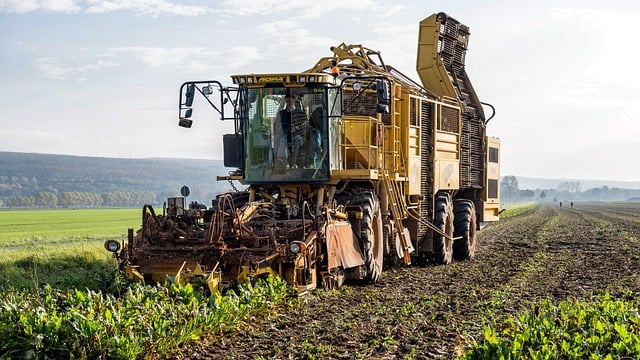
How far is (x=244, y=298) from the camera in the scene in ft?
30.2

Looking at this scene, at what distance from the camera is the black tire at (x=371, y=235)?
12156mm

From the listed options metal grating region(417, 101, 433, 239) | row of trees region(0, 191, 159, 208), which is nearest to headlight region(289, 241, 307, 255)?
metal grating region(417, 101, 433, 239)

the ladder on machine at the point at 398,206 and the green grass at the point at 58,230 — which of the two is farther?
the green grass at the point at 58,230

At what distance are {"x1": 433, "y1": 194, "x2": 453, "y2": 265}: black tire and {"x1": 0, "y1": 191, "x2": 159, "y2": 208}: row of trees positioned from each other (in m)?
104

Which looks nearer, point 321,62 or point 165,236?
point 165,236

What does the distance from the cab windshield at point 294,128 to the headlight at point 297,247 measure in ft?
7.85

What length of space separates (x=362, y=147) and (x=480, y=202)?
681 centimetres

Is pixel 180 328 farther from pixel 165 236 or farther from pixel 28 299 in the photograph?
pixel 165 236

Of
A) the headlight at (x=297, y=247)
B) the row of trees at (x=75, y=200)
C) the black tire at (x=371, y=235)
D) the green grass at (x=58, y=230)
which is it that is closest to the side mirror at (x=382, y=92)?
the black tire at (x=371, y=235)

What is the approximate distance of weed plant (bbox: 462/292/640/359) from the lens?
607cm

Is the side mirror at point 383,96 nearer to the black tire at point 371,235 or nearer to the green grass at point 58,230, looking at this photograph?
the black tire at point 371,235

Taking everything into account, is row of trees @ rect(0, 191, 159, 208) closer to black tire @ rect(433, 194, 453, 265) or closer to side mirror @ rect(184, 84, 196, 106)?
black tire @ rect(433, 194, 453, 265)

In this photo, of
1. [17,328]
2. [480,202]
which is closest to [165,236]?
[17,328]

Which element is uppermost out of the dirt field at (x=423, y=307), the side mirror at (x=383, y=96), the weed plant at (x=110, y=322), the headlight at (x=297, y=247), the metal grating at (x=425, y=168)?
the side mirror at (x=383, y=96)
